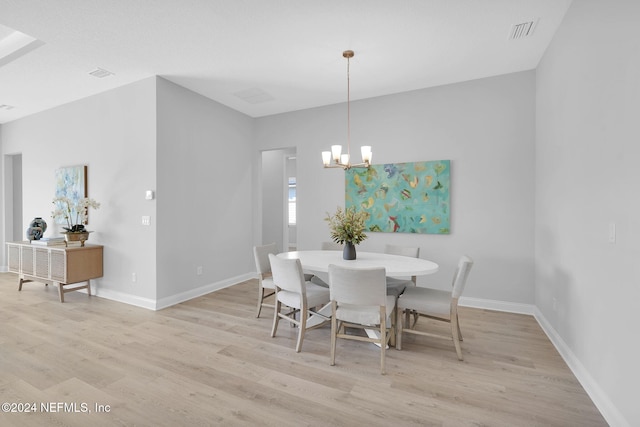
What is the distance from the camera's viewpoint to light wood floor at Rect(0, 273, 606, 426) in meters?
1.92

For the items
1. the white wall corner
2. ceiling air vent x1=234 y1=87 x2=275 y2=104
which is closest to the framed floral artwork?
ceiling air vent x1=234 y1=87 x2=275 y2=104

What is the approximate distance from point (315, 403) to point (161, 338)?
1.84 m

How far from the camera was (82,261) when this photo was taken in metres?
4.16

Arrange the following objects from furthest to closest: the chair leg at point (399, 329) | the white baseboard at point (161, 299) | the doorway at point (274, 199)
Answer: the doorway at point (274, 199)
the white baseboard at point (161, 299)
the chair leg at point (399, 329)

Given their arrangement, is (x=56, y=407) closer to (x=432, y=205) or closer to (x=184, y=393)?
(x=184, y=393)

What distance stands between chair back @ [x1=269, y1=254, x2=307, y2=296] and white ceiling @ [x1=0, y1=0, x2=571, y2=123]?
7.02ft

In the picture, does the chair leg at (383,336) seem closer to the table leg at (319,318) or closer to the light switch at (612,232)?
the table leg at (319,318)

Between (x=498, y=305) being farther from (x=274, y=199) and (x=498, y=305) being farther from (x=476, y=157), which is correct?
(x=274, y=199)

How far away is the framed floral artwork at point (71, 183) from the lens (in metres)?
4.54

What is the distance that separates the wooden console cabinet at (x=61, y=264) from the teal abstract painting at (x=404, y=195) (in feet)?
12.1

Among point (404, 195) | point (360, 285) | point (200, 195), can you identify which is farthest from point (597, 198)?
point (200, 195)

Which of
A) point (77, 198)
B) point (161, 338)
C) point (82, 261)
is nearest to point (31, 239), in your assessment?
point (77, 198)

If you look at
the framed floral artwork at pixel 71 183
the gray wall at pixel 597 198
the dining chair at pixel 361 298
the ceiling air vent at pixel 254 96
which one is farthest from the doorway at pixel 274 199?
the gray wall at pixel 597 198

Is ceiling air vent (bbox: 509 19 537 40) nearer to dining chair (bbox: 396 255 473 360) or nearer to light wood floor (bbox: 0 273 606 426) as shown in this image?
dining chair (bbox: 396 255 473 360)
